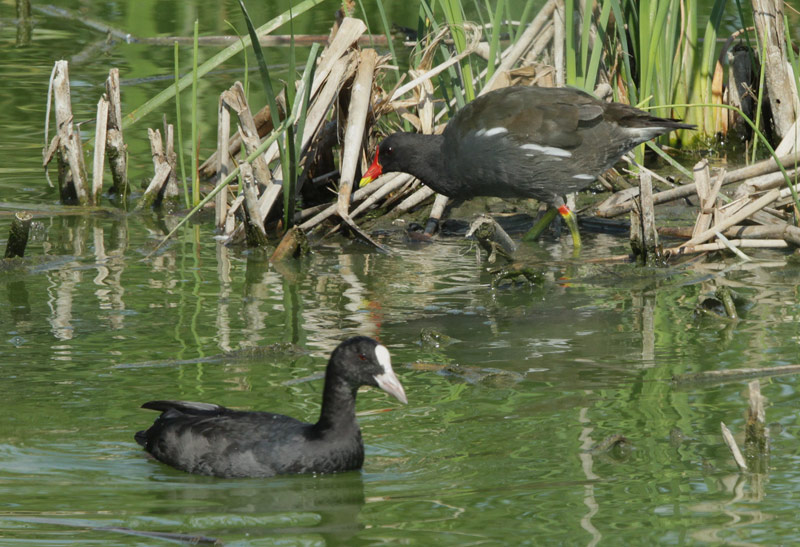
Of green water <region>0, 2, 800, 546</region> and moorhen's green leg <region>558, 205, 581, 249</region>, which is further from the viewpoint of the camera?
moorhen's green leg <region>558, 205, 581, 249</region>

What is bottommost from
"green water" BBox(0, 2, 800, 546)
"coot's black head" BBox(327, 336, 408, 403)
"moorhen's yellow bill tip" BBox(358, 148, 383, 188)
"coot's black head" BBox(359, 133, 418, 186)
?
"green water" BBox(0, 2, 800, 546)

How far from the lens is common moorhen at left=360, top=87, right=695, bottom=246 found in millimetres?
7227

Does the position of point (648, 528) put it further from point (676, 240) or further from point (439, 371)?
point (676, 240)

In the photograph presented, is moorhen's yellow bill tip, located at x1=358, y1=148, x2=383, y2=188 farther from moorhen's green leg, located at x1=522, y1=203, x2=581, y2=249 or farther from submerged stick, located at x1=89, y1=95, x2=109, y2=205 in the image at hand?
submerged stick, located at x1=89, y1=95, x2=109, y2=205

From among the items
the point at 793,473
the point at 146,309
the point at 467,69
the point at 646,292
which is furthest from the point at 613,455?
the point at 467,69

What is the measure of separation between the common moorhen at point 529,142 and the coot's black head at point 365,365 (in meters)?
3.18

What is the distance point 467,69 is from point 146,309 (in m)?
2.97

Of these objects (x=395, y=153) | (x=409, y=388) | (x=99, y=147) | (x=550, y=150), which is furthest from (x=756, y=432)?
(x=99, y=147)

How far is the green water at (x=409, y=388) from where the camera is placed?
3781 millimetres

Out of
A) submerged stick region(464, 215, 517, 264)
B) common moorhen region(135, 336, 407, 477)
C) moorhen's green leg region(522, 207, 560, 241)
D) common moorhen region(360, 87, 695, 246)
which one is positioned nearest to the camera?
common moorhen region(135, 336, 407, 477)

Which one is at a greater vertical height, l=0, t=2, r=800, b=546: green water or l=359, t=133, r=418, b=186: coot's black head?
l=359, t=133, r=418, b=186: coot's black head

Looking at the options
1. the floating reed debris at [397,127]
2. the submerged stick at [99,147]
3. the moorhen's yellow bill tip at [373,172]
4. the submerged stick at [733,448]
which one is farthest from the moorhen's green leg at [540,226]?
the submerged stick at [733,448]

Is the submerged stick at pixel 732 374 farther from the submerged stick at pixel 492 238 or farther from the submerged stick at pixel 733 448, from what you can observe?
the submerged stick at pixel 492 238

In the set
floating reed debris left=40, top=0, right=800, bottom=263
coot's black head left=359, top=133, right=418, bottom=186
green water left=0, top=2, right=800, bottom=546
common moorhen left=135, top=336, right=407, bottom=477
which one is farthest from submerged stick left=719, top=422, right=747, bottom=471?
coot's black head left=359, top=133, right=418, bottom=186
